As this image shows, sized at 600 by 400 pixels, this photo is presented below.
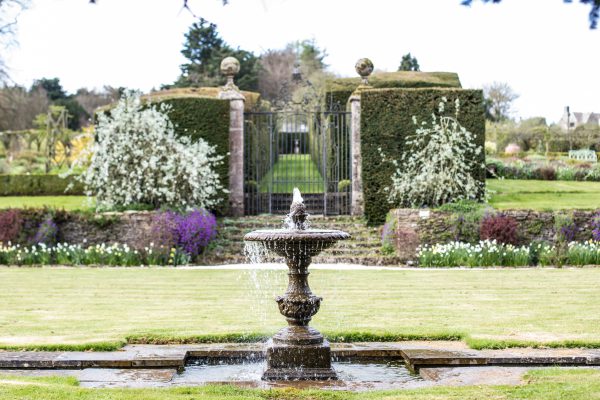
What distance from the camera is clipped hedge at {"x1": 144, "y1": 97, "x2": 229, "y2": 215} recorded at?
20.0 meters

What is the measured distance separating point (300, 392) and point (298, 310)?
4.02 ft

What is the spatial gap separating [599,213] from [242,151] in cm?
792

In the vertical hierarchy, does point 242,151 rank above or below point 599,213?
above

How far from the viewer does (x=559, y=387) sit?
→ 6000mm

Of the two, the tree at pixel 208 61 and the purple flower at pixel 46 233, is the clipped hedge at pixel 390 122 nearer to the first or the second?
the purple flower at pixel 46 233

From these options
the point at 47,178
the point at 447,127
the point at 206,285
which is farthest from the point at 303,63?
the point at 206,285

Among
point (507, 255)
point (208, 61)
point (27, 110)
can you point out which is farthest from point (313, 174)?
point (27, 110)

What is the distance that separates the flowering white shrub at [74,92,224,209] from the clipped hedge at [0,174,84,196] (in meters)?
4.87

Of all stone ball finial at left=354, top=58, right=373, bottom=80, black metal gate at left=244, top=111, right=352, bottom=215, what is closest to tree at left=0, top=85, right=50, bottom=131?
black metal gate at left=244, top=111, right=352, bottom=215

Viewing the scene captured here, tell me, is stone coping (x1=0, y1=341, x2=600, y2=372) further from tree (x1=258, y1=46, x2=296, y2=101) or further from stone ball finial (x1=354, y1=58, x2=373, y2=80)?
tree (x1=258, y1=46, x2=296, y2=101)

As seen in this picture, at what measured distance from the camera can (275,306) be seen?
38.3ft

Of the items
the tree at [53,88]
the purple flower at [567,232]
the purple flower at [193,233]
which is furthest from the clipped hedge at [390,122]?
the tree at [53,88]

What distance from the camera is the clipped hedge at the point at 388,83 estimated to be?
22000mm

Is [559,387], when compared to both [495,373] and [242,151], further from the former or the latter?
[242,151]
